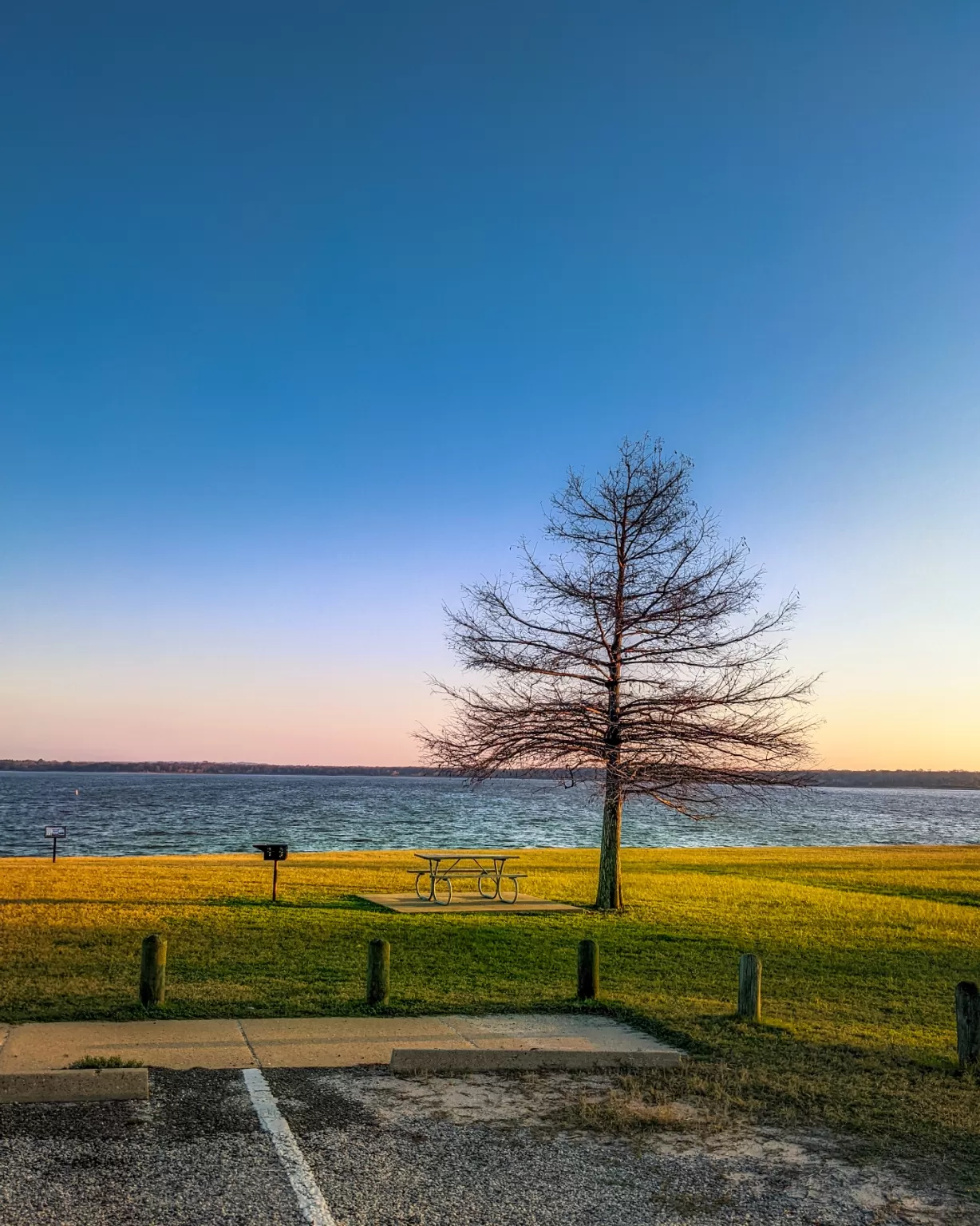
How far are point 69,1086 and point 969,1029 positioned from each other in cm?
652

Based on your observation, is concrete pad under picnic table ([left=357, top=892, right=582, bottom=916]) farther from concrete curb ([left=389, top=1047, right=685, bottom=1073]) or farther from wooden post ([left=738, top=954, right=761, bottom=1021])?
Answer: concrete curb ([left=389, top=1047, right=685, bottom=1073])

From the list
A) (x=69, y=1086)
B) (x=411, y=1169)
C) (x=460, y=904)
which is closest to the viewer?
(x=411, y=1169)

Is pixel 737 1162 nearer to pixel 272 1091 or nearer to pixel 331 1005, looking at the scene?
pixel 272 1091

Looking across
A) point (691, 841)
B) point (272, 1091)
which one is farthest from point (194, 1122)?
point (691, 841)

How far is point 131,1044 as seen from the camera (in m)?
7.80

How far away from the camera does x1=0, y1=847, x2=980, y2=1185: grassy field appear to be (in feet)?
23.5

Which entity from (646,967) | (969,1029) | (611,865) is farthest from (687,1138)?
(611,865)

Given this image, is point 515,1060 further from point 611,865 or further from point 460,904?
point 460,904

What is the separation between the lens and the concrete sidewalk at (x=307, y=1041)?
24.3ft

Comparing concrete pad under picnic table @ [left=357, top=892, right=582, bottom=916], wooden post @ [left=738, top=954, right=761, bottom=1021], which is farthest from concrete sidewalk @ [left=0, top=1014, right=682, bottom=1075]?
concrete pad under picnic table @ [left=357, top=892, right=582, bottom=916]

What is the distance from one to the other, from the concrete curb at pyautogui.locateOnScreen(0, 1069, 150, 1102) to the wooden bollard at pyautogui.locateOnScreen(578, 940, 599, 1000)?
15.1ft

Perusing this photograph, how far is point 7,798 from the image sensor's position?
89375mm

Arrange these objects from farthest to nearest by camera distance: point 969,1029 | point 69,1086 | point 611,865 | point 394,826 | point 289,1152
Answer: point 394,826, point 611,865, point 969,1029, point 69,1086, point 289,1152

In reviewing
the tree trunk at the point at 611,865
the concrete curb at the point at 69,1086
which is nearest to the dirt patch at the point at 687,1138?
the concrete curb at the point at 69,1086
